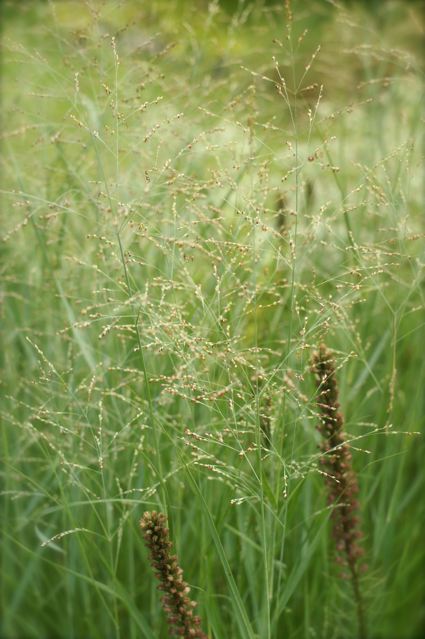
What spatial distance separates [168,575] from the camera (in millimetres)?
1369

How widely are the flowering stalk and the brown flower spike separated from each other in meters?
0.30

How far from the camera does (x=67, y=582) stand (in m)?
2.03

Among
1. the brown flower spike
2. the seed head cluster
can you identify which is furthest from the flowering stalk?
the brown flower spike

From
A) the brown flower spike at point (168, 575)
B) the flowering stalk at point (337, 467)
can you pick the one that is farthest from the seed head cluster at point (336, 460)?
the brown flower spike at point (168, 575)

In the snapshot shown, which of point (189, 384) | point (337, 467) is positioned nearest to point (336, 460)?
point (337, 467)

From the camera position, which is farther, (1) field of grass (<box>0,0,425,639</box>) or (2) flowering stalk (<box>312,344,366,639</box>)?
(1) field of grass (<box>0,0,425,639</box>)

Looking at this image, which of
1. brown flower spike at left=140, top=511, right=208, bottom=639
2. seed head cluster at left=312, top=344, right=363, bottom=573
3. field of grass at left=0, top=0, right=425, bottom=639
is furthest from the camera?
field of grass at left=0, top=0, right=425, bottom=639

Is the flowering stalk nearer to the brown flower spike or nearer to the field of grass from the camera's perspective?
the field of grass

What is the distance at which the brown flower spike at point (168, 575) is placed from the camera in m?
1.33

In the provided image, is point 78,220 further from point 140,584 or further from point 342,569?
point 342,569

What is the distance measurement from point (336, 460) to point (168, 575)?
424 mm

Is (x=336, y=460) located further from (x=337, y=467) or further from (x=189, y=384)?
(x=189, y=384)

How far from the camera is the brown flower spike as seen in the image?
4.36 ft

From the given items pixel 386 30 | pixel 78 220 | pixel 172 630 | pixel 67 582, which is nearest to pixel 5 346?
pixel 78 220
